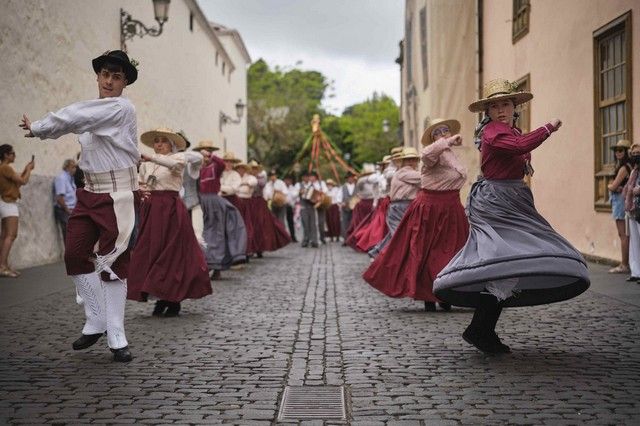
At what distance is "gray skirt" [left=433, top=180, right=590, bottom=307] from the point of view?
239 inches

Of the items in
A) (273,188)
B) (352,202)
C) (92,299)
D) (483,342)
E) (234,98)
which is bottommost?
(483,342)

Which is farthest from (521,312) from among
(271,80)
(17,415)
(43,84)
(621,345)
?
(271,80)

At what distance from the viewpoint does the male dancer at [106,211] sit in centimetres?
646

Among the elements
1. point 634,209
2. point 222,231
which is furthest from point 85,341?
point 634,209

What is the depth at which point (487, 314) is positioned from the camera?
21.5ft

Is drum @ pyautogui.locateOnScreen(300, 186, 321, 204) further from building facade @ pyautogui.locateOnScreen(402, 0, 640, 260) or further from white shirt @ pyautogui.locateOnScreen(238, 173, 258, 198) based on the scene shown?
white shirt @ pyautogui.locateOnScreen(238, 173, 258, 198)

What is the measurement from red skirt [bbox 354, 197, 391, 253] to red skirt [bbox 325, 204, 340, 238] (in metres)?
11.9

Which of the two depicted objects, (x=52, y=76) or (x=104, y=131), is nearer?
(x=104, y=131)

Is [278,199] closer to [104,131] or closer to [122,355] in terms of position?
[104,131]

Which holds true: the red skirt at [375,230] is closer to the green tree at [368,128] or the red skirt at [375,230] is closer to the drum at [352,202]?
the drum at [352,202]

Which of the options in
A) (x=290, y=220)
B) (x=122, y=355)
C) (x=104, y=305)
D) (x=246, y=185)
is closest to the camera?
(x=122, y=355)

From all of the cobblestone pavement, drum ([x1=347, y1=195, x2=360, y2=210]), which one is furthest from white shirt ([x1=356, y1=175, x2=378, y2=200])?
the cobblestone pavement

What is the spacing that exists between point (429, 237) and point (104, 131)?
12.3 feet

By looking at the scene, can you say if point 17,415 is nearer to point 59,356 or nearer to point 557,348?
point 59,356
